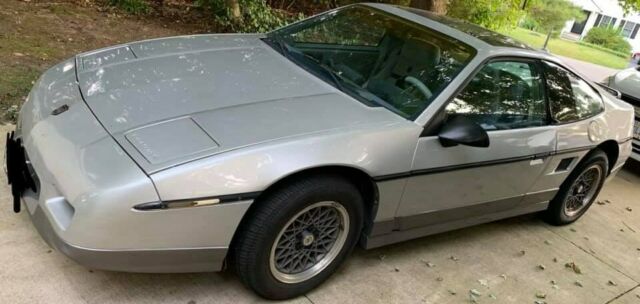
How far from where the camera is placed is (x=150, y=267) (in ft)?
8.06

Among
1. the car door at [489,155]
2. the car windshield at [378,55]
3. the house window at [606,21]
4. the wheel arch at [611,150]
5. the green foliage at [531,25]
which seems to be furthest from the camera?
the house window at [606,21]

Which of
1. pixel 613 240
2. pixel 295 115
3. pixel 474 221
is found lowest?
pixel 613 240

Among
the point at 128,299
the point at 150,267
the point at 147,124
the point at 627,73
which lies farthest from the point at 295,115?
the point at 627,73

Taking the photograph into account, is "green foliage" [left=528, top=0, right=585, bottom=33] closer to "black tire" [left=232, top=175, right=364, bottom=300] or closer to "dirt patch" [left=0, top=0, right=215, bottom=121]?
"dirt patch" [left=0, top=0, right=215, bottom=121]

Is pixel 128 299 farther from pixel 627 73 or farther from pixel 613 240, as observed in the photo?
pixel 627 73

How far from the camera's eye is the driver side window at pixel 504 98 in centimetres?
330

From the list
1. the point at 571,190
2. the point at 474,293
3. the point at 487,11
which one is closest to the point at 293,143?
the point at 474,293

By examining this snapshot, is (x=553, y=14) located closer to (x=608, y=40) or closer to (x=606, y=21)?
(x=608, y=40)

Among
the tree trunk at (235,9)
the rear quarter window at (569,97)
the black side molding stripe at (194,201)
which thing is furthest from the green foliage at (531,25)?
the black side molding stripe at (194,201)

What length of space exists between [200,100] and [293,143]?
61 cm

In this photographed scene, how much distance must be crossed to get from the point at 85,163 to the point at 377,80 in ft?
5.79

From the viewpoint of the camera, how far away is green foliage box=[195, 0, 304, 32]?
788cm

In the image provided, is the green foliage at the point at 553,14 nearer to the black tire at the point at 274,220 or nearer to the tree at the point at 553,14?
the tree at the point at 553,14

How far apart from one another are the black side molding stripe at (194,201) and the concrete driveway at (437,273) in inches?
26.6
